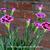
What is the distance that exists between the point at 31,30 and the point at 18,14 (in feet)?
3.68

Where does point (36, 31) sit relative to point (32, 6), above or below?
above

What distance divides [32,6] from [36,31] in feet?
4.45

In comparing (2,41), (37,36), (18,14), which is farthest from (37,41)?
(18,14)

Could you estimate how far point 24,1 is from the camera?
2148mm

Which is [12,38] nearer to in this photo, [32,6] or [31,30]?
[31,30]

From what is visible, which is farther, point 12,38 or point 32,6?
point 32,6

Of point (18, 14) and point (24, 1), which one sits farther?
point (24, 1)

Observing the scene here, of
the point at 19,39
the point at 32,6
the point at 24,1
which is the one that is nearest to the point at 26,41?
the point at 19,39

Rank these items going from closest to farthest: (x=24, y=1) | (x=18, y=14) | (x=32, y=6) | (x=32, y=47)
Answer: (x=32, y=47), (x=18, y=14), (x=32, y=6), (x=24, y=1)

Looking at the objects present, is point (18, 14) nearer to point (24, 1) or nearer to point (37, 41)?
point (24, 1)

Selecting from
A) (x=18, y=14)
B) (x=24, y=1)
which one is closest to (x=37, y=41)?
(x=18, y=14)

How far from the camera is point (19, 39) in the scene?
0.61 meters

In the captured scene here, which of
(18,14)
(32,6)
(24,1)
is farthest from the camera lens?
(24,1)

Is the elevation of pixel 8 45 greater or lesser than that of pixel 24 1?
greater
